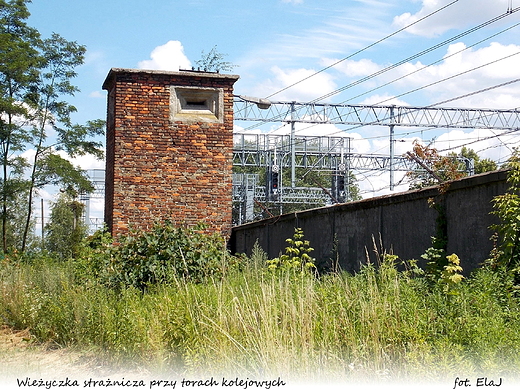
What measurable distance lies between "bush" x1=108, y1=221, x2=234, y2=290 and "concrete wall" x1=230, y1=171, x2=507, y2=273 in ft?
6.14

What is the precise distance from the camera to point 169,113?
1543 centimetres

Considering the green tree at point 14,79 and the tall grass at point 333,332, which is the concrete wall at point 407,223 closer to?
the tall grass at point 333,332

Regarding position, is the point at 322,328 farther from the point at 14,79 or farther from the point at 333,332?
the point at 14,79

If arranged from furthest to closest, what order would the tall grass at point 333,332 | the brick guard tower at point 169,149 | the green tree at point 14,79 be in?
the green tree at point 14,79 → the brick guard tower at point 169,149 → the tall grass at point 333,332

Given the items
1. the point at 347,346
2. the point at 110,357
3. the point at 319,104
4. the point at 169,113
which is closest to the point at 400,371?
the point at 347,346

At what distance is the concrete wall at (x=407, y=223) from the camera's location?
7688 mm

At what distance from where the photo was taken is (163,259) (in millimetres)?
10961

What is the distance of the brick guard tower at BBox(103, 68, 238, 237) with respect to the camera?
598 inches

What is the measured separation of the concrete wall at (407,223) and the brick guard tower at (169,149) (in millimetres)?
2745

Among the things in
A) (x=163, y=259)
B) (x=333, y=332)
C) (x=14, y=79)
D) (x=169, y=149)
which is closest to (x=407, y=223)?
(x=333, y=332)

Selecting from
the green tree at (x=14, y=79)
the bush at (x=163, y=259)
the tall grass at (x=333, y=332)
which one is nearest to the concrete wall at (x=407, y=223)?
the tall grass at (x=333, y=332)

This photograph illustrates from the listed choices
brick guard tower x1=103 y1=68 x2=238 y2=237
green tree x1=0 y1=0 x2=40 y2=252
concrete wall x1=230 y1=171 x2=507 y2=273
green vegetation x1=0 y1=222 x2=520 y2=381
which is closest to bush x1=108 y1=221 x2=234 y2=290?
green vegetation x1=0 y1=222 x2=520 y2=381

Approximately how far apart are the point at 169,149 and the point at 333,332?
32.5 feet

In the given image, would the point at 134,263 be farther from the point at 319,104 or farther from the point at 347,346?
the point at 319,104
